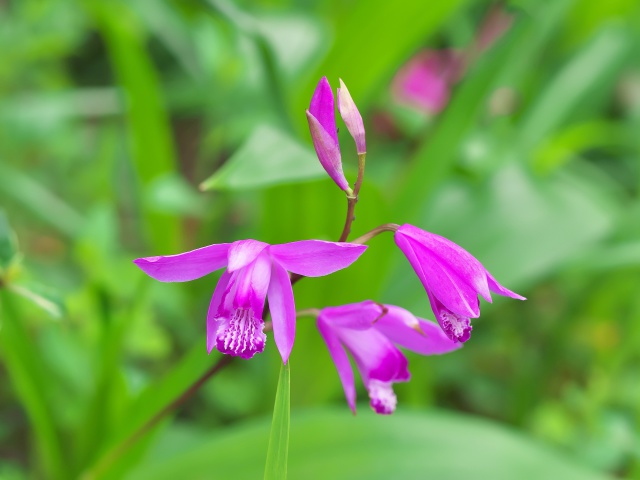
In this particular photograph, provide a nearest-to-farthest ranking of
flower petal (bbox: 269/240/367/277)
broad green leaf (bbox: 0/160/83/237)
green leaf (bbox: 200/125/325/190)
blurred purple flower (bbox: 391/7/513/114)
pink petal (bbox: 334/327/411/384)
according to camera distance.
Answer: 1. flower petal (bbox: 269/240/367/277)
2. pink petal (bbox: 334/327/411/384)
3. green leaf (bbox: 200/125/325/190)
4. broad green leaf (bbox: 0/160/83/237)
5. blurred purple flower (bbox: 391/7/513/114)

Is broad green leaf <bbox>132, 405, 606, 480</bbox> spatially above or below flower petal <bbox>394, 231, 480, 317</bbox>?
below

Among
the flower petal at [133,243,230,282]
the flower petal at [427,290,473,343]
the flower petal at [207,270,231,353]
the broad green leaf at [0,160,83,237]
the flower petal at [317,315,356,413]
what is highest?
the flower petal at [133,243,230,282]

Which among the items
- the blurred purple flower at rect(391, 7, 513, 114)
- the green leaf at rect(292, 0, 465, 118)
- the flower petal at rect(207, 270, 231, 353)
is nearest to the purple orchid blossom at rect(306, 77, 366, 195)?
the flower petal at rect(207, 270, 231, 353)

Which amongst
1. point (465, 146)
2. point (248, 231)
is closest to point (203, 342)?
point (248, 231)

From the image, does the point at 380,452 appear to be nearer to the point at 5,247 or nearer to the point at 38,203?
the point at 5,247

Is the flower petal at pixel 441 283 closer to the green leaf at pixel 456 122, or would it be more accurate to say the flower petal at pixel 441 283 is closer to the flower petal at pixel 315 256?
the flower petal at pixel 315 256

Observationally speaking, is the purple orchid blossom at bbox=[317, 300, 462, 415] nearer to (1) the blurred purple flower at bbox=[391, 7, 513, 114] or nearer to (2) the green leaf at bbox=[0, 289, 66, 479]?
(2) the green leaf at bbox=[0, 289, 66, 479]

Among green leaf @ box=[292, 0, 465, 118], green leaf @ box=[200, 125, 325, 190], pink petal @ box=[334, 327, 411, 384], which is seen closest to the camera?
pink petal @ box=[334, 327, 411, 384]

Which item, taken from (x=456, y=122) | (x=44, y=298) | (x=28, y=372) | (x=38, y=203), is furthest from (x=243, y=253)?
(x=38, y=203)
